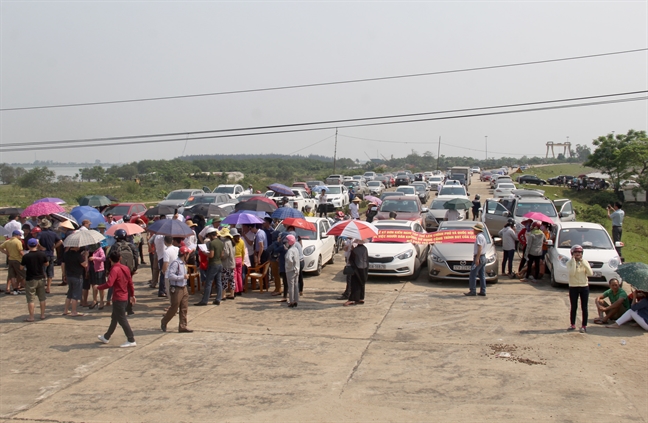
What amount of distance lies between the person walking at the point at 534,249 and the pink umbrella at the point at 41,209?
42.0 ft

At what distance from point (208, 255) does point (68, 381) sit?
466cm

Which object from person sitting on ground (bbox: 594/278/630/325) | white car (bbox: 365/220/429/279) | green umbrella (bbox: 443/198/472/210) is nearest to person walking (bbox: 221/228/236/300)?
white car (bbox: 365/220/429/279)

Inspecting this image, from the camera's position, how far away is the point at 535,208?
21.8 m

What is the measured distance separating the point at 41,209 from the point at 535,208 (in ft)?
54.8

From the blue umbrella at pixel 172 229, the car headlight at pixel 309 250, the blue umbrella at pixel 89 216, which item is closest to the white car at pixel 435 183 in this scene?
the car headlight at pixel 309 250

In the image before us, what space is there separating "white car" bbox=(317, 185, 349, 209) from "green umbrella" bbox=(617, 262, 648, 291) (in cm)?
2435

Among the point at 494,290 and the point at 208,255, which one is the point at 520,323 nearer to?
the point at 494,290

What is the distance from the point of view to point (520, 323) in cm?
1130

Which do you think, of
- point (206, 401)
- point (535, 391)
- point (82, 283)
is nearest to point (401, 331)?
point (535, 391)

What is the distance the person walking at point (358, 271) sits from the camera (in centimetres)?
1284

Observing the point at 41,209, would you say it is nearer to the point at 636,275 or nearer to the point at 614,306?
the point at 614,306

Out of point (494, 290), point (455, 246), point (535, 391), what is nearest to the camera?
point (535, 391)

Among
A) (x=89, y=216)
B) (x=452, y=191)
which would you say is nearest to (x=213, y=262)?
(x=89, y=216)

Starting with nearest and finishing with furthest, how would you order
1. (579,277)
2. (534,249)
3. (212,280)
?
(579,277) → (212,280) → (534,249)
